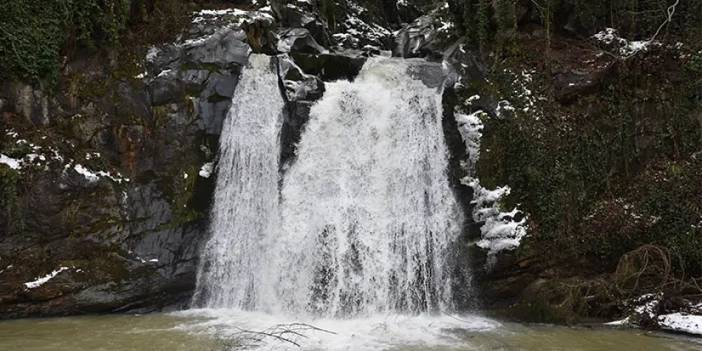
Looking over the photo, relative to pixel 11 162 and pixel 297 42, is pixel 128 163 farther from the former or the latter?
pixel 297 42

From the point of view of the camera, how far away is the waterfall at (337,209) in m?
10.5

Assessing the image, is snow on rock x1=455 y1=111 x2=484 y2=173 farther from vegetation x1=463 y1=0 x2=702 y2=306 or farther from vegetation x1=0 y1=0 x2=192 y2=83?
vegetation x1=0 y1=0 x2=192 y2=83

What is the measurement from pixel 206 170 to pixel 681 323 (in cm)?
1006

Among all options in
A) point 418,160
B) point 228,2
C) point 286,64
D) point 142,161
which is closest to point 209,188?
point 142,161

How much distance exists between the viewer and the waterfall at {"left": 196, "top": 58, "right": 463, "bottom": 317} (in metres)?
10.5

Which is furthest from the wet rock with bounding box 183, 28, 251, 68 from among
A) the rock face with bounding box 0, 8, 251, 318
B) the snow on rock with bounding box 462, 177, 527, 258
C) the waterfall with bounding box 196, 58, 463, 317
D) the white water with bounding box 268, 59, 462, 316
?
the snow on rock with bounding box 462, 177, 527, 258

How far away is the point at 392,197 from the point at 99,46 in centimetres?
805

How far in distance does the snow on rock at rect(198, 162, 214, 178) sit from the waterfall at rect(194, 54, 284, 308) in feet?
0.73

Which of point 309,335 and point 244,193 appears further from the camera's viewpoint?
point 244,193

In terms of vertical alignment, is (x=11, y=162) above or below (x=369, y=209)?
above

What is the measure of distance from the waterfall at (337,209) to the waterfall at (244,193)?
0.9 inches

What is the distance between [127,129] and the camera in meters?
11.6

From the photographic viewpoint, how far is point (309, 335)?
8.61 metres

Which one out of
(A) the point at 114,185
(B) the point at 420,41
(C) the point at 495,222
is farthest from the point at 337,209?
(B) the point at 420,41
